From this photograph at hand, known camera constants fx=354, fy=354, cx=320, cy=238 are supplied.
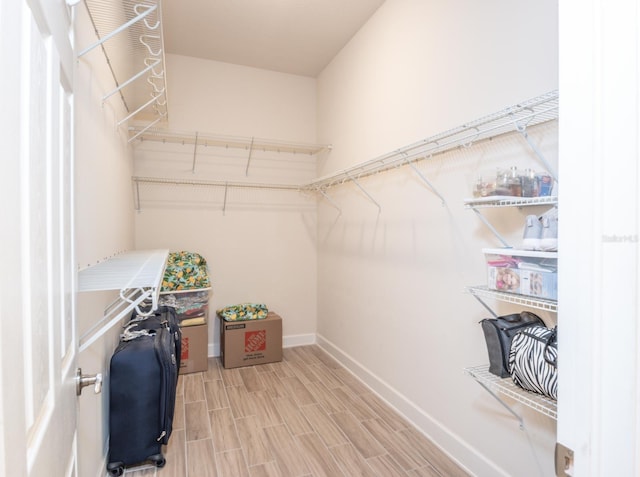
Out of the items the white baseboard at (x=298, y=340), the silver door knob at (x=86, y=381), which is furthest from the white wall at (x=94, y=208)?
the white baseboard at (x=298, y=340)

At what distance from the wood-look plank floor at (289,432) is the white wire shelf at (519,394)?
2.37 feet

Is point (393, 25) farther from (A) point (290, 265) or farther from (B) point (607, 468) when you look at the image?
(B) point (607, 468)

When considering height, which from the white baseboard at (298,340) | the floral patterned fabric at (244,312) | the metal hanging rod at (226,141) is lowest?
the white baseboard at (298,340)

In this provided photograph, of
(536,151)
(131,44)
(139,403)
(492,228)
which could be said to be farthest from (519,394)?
(131,44)

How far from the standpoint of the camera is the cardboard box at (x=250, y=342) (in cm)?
322

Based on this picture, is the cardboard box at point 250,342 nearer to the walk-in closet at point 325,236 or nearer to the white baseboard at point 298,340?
the walk-in closet at point 325,236

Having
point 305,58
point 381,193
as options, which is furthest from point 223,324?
point 305,58

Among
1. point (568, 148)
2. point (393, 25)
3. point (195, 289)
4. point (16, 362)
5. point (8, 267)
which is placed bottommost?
point (195, 289)

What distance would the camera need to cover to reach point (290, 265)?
3.86 m

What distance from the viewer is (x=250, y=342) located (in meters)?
3.29

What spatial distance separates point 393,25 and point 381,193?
1.19m

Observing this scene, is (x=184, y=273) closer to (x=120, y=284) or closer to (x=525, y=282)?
(x=120, y=284)

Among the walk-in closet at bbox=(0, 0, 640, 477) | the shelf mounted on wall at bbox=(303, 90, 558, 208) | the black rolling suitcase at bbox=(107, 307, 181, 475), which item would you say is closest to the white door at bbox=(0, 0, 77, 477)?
the walk-in closet at bbox=(0, 0, 640, 477)

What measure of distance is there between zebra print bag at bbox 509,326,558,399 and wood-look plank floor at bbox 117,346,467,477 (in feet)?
3.09
